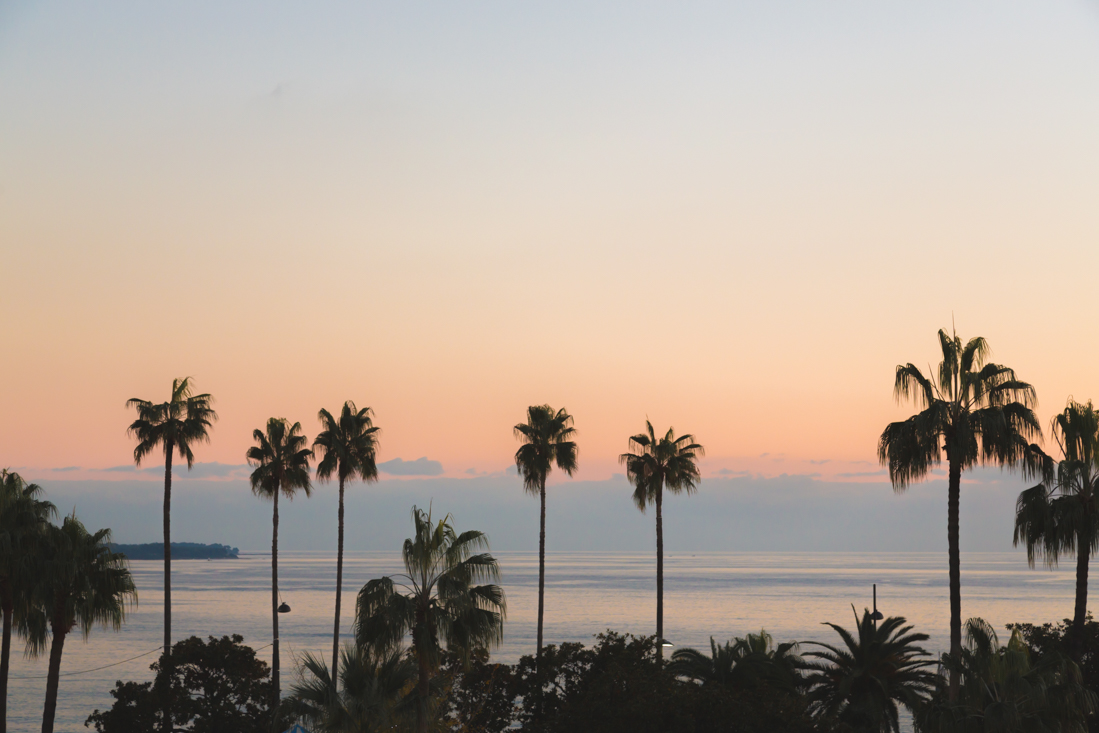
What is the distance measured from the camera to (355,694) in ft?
83.9

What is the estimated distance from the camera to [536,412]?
2475 inches

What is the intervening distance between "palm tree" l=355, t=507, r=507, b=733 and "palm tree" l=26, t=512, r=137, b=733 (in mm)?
11795

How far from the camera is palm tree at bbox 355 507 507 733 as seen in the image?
1048 inches

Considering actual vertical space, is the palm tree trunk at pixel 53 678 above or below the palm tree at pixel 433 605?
below

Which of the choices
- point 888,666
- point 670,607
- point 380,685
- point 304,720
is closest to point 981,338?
point 888,666

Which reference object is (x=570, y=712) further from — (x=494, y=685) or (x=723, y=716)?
(x=494, y=685)

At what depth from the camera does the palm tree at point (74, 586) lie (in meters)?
33.0

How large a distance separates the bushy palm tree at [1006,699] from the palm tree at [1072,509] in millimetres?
4780

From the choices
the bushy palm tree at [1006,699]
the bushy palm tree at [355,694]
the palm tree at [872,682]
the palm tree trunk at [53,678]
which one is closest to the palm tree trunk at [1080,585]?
the bushy palm tree at [1006,699]

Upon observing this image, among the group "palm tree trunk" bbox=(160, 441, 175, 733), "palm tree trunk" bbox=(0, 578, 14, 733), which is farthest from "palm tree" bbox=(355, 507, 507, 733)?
"palm tree trunk" bbox=(160, 441, 175, 733)

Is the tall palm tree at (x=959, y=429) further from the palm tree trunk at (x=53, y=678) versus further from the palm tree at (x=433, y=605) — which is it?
the palm tree trunk at (x=53, y=678)

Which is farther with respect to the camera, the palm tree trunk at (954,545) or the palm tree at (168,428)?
the palm tree at (168,428)

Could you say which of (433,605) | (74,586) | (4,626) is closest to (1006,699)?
(433,605)

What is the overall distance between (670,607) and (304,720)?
177m
